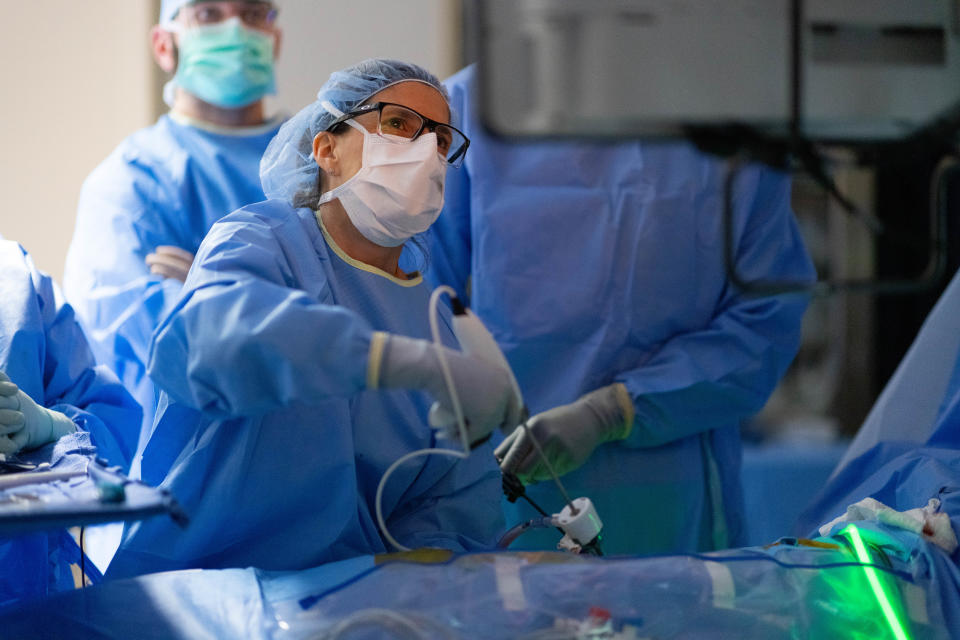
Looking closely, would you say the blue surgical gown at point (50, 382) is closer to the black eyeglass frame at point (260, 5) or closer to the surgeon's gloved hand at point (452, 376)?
the surgeon's gloved hand at point (452, 376)

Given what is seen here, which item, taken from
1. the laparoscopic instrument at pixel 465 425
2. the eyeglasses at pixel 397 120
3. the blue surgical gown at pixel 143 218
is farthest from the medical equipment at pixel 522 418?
the blue surgical gown at pixel 143 218

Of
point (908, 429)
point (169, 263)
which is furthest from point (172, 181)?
point (908, 429)

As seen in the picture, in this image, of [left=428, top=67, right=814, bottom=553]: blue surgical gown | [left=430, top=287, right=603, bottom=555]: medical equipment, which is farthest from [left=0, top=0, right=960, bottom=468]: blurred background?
[left=430, top=287, right=603, bottom=555]: medical equipment

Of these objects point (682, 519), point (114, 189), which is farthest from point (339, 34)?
point (682, 519)

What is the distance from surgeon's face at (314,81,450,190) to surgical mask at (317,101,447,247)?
1cm

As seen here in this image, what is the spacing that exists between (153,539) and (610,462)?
0.97 meters

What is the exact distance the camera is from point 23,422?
1465 millimetres

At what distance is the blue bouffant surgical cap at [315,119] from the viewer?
166 cm

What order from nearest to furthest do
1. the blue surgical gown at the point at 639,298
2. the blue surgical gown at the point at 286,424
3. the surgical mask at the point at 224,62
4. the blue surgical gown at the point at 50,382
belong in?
the blue surgical gown at the point at 286,424, the blue surgical gown at the point at 50,382, the blue surgical gown at the point at 639,298, the surgical mask at the point at 224,62

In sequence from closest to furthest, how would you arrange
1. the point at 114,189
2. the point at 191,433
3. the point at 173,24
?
1. the point at 191,433
2. the point at 114,189
3. the point at 173,24

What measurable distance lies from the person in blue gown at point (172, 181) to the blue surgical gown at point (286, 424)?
0.59 m

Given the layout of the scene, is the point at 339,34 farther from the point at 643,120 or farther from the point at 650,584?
the point at 650,584

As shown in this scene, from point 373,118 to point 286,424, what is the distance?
21.4 inches

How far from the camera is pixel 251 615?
126cm
